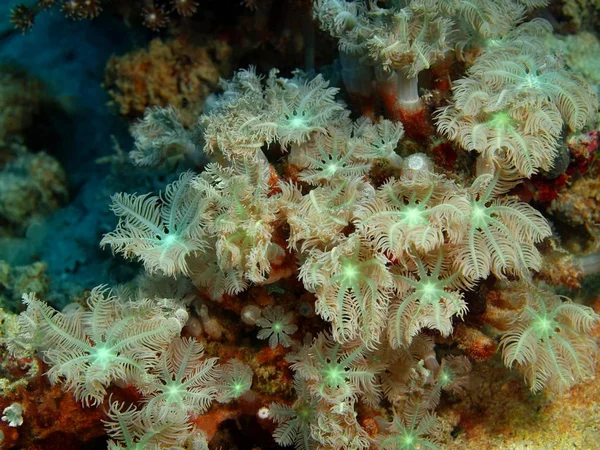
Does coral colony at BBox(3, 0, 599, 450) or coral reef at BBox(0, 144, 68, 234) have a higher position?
coral colony at BBox(3, 0, 599, 450)

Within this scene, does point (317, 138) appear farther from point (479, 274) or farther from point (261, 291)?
point (479, 274)

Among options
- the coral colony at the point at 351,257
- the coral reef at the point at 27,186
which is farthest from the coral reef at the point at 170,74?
the coral colony at the point at 351,257

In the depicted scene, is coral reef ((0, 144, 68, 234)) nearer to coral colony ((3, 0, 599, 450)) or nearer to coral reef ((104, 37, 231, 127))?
coral reef ((104, 37, 231, 127))

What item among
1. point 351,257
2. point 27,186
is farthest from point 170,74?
point 351,257

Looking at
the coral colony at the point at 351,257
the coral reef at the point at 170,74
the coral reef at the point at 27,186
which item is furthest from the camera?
the coral reef at the point at 27,186

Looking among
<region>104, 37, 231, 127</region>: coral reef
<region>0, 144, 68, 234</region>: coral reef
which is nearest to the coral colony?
<region>104, 37, 231, 127</region>: coral reef

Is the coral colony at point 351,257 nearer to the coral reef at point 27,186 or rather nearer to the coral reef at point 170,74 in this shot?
the coral reef at point 170,74

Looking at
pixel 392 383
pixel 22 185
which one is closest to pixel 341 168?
pixel 392 383

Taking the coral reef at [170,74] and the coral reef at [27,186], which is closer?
the coral reef at [170,74]
